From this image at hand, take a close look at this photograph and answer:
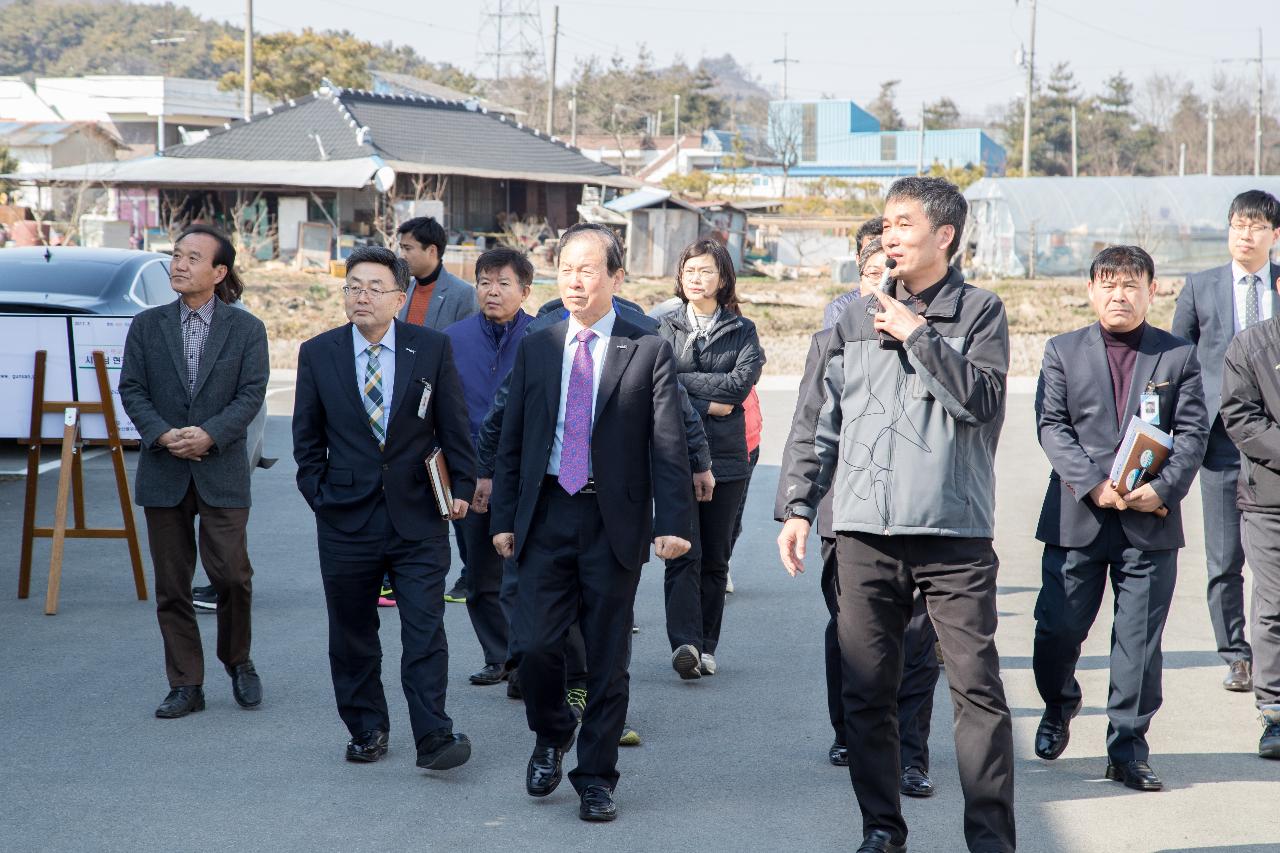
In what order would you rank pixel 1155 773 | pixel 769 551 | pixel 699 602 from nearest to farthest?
pixel 1155 773 < pixel 699 602 < pixel 769 551

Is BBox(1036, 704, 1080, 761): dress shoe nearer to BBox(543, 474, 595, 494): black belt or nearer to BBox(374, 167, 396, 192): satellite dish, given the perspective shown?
BBox(543, 474, 595, 494): black belt

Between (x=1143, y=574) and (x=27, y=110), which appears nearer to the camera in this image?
(x=1143, y=574)

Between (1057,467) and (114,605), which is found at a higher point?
(1057,467)

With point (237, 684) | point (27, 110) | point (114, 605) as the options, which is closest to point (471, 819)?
point (237, 684)

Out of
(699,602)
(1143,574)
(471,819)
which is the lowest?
(471,819)

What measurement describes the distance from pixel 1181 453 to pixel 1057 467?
0.44 meters

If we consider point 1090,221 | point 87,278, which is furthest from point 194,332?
point 1090,221

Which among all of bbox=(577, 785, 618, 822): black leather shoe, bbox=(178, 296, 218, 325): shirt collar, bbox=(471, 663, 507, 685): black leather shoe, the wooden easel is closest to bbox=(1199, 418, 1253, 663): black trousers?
bbox=(577, 785, 618, 822): black leather shoe

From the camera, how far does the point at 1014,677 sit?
616 cm

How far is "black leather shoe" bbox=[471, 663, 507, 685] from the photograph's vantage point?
595 cm

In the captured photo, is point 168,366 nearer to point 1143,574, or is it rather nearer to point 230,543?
point 230,543

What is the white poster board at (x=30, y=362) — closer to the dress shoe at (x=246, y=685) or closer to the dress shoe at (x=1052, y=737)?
the dress shoe at (x=246, y=685)

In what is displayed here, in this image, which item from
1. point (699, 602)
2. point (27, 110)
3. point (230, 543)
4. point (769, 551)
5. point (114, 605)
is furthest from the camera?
point (27, 110)

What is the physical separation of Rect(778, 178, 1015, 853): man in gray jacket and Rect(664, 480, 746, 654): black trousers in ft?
6.47
